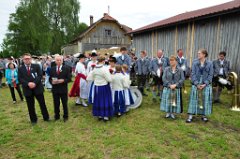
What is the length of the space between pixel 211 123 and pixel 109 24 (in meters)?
27.0

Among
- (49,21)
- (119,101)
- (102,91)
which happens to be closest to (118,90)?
(119,101)

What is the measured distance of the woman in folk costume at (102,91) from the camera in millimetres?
5355

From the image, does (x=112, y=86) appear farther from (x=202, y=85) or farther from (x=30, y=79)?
(x=202, y=85)

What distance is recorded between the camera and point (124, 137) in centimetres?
451

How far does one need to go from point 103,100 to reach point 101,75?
0.70 m

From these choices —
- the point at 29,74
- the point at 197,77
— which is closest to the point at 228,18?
the point at 197,77

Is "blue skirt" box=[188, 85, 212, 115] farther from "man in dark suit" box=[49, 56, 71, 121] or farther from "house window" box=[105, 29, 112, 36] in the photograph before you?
"house window" box=[105, 29, 112, 36]

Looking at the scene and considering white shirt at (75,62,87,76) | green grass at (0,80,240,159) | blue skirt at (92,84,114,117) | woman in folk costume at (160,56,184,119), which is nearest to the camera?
green grass at (0,80,240,159)

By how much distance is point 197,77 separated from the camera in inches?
202

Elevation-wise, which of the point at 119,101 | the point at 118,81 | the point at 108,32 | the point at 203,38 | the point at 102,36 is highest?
the point at 108,32

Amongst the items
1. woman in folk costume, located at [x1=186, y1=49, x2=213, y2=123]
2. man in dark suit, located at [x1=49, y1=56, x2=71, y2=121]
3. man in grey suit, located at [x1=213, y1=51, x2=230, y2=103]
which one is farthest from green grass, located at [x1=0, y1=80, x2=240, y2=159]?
man in grey suit, located at [x1=213, y1=51, x2=230, y2=103]

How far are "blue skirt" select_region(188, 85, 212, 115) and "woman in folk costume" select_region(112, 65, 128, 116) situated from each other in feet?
6.31

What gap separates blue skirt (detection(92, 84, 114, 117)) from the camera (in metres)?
5.43

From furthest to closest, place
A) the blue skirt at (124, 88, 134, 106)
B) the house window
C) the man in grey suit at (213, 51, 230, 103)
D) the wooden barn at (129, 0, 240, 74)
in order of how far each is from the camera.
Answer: the house window, the wooden barn at (129, 0, 240, 74), the man in grey suit at (213, 51, 230, 103), the blue skirt at (124, 88, 134, 106)
